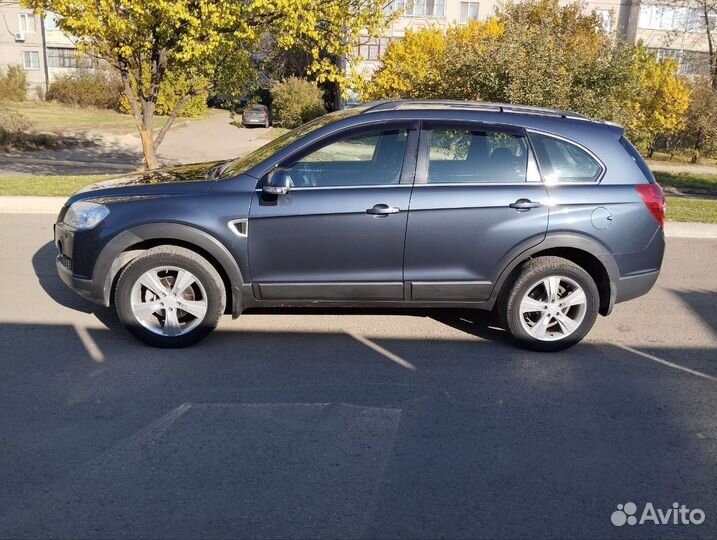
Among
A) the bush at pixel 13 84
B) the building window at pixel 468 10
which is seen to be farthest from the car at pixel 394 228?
the building window at pixel 468 10

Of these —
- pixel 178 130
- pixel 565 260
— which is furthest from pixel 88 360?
pixel 178 130

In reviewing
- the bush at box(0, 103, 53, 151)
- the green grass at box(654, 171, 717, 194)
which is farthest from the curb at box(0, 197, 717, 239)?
the bush at box(0, 103, 53, 151)

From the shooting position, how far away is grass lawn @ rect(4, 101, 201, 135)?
3566 cm

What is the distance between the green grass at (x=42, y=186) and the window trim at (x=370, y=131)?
7.02 meters

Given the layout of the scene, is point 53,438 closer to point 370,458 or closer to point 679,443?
point 370,458

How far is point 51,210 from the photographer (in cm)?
1055

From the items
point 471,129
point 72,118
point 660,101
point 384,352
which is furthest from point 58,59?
point 384,352

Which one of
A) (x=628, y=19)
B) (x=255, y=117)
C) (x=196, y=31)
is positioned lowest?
(x=255, y=117)

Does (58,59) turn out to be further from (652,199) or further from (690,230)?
(652,199)

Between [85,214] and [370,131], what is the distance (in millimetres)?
2306

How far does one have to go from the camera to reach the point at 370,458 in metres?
3.81

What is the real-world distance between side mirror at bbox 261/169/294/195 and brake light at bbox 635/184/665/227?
2.76 meters

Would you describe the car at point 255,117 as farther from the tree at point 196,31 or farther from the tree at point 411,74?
the tree at point 196,31

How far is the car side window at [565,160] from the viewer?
5457mm
